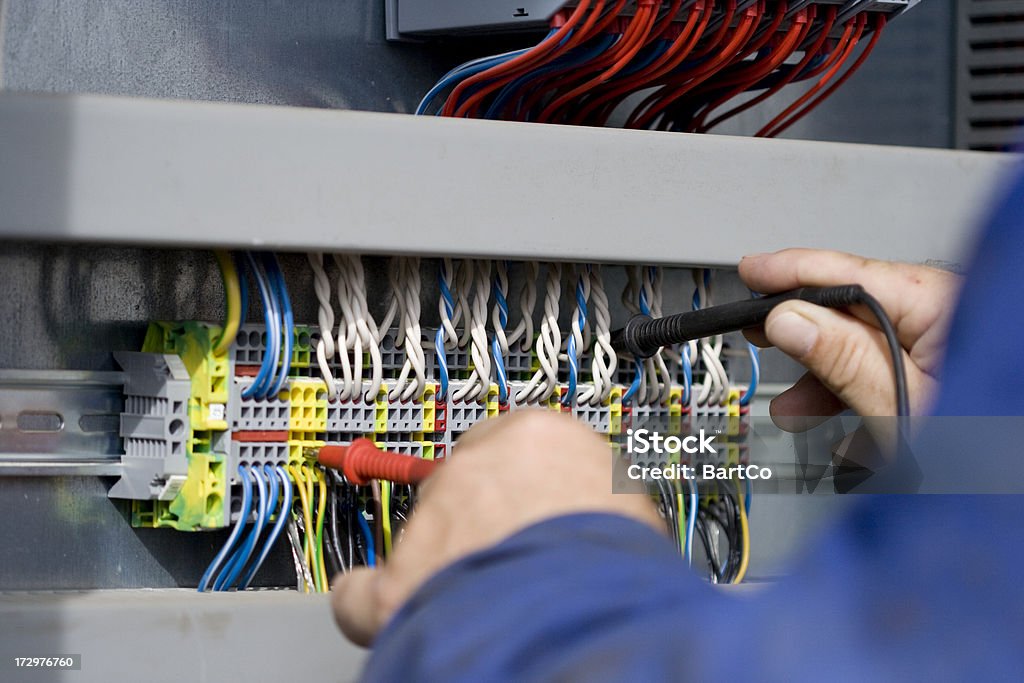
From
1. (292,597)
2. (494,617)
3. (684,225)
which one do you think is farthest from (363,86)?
(494,617)

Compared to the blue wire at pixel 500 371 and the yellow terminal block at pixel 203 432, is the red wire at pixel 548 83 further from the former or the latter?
the yellow terminal block at pixel 203 432

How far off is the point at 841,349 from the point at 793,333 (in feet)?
0.10

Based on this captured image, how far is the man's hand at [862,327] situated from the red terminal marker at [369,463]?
0.26 m

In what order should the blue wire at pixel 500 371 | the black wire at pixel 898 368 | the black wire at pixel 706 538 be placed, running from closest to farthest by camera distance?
the black wire at pixel 898 368 < the blue wire at pixel 500 371 < the black wire at pixel 706 538

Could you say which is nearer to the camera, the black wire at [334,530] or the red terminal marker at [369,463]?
the red terminal marker at [369,463]

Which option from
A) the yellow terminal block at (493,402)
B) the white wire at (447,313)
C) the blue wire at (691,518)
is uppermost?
the white wire at (447,313)

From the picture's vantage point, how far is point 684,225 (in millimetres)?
840

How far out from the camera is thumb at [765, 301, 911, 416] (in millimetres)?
641

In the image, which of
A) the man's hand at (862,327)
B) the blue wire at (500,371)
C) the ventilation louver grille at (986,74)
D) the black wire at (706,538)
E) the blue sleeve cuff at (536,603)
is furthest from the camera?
the ventilation louver grille at (986,74)

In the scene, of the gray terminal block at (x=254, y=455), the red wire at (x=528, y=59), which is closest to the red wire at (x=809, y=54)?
the red wire at (x=528, y=59)

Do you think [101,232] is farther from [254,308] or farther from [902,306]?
[902,306]

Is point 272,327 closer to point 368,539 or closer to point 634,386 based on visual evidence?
point 368,539

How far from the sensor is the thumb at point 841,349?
64 cm

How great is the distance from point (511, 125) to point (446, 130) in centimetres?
5
